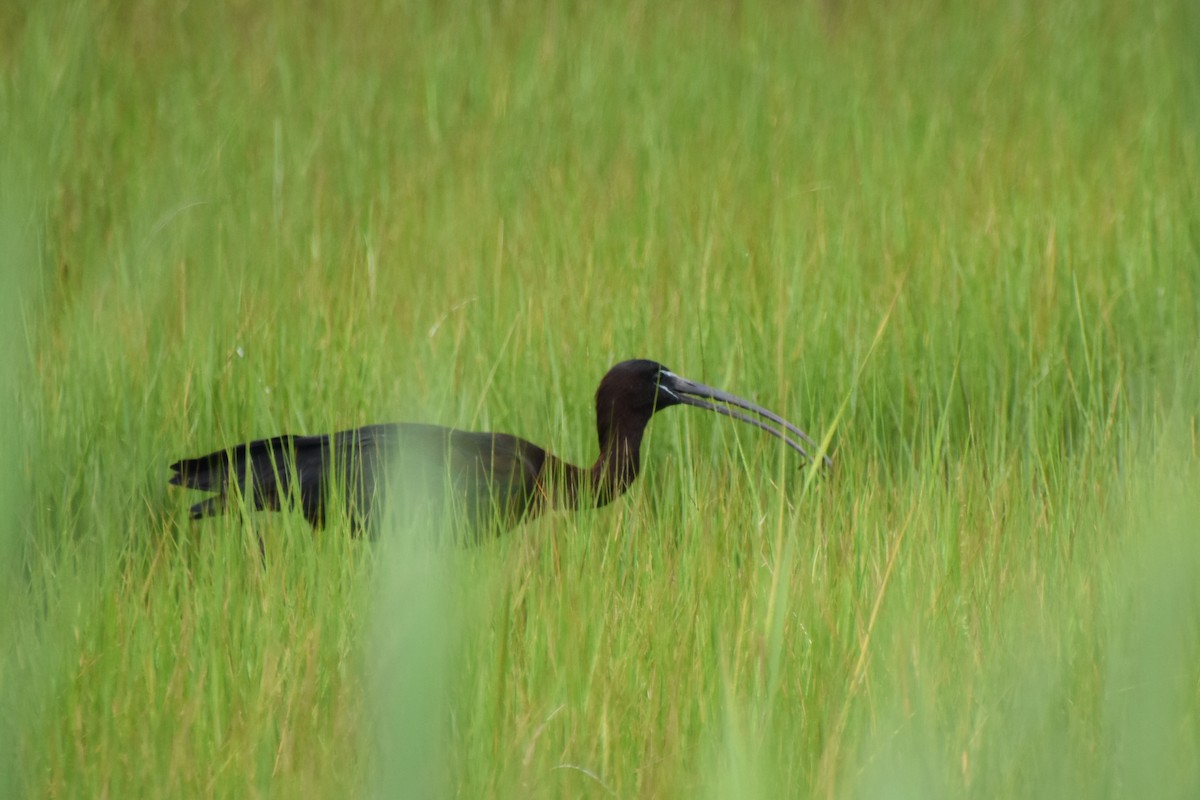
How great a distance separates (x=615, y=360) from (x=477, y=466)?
700 millimetres

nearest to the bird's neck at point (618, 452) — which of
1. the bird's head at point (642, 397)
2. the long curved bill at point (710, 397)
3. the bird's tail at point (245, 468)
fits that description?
the bird's head at point (642, 397)

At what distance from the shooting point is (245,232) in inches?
157

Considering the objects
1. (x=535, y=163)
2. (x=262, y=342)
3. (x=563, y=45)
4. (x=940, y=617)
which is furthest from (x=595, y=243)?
(x=940, y=617)

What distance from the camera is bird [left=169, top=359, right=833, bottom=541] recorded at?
2641 millimetres

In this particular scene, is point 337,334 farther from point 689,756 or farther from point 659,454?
point 689,756

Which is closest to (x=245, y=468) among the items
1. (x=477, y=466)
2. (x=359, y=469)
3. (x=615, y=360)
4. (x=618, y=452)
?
(x=359, y=469)

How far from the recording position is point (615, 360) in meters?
3.44

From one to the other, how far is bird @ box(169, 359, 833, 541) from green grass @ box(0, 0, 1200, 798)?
10cm

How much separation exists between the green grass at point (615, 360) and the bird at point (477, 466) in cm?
10

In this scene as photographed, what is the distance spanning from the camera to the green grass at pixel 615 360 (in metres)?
1.42

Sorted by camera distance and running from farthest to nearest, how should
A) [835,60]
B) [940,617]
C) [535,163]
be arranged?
[835,60] → [535,163] → [940,617]

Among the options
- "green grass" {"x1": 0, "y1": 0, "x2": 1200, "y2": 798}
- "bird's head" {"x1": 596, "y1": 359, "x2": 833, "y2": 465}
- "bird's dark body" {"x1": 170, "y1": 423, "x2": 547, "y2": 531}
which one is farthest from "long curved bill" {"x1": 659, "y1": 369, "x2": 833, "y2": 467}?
"bird's dark body" {"x1": 170, "y1": 423, "x2": 547, "y2": 531}

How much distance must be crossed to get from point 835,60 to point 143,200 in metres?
2.71

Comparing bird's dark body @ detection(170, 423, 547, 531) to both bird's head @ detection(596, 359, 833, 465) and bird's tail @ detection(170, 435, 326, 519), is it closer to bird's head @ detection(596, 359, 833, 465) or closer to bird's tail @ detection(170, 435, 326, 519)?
bird's tail @ detection(170, 435, 326, 519)
